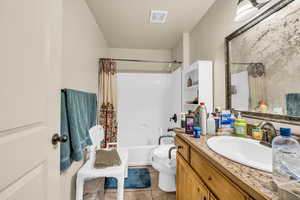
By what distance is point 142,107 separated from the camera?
314 centimetres

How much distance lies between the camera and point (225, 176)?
627mm

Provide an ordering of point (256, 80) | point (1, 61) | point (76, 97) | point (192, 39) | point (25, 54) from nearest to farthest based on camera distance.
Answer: point (1, 61), point (25, 54), point (256, 80), point (76, 97), point (192, 39)

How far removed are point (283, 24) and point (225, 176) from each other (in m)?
1.00

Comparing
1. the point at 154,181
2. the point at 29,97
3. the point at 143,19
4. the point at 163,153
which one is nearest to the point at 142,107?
the point at 163,153

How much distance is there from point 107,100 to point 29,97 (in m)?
1.84

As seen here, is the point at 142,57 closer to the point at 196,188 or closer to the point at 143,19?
the point at 143,19

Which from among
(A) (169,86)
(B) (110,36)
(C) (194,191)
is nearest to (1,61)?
(C) (194,191)

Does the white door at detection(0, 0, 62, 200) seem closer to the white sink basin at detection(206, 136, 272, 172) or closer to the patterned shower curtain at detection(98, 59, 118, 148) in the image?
the white sink basin at detection(206, 136, 272, 172)

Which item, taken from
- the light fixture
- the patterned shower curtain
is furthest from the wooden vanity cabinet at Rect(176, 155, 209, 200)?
the patterned shower curtain

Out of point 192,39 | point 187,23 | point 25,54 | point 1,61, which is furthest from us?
point 192,39

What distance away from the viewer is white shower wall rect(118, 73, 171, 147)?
3.06m

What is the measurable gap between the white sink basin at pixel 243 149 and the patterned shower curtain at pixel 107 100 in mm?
1789

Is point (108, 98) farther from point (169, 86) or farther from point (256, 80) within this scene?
point (256, 80)

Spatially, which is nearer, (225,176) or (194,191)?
(225,176)
